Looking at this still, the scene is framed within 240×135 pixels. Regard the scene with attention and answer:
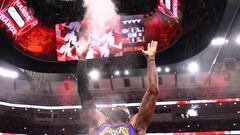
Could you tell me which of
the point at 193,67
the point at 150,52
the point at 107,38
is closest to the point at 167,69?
the point at 193,67

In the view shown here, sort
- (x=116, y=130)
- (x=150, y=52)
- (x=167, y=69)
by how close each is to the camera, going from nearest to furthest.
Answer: (x=116, y=130)
(x=150, y=52)
(x=167, y=69)

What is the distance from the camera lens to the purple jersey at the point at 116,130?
2.73 metres

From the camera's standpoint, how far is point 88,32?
9.44 metres

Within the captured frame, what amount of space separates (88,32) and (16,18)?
2.09m

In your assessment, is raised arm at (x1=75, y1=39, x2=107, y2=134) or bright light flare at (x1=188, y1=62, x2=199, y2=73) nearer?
raised arm at (x1=75, y1=39, x2=107, y2=134)

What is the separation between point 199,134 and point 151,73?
13966 mm

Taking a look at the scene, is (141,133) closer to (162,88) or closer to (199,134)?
(199,134)

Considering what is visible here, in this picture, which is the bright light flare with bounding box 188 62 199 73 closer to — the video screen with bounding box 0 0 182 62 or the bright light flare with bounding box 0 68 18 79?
the bright light flare with bounding box 0 68 18 79

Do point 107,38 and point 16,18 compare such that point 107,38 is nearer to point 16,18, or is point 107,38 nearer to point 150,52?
point 16,18

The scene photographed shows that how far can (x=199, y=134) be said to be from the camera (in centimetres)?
1606

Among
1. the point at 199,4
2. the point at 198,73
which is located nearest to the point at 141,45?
the point at 199,4

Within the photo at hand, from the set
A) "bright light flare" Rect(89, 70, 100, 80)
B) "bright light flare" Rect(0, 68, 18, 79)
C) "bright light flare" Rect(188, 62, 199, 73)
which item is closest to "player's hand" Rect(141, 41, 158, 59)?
"bright light flare" Rect(89, 70, 100, 80)

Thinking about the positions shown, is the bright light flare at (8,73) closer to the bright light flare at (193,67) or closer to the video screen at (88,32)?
the bright light flare at (193,67)

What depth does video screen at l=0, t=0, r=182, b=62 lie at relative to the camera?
31.3 feet
